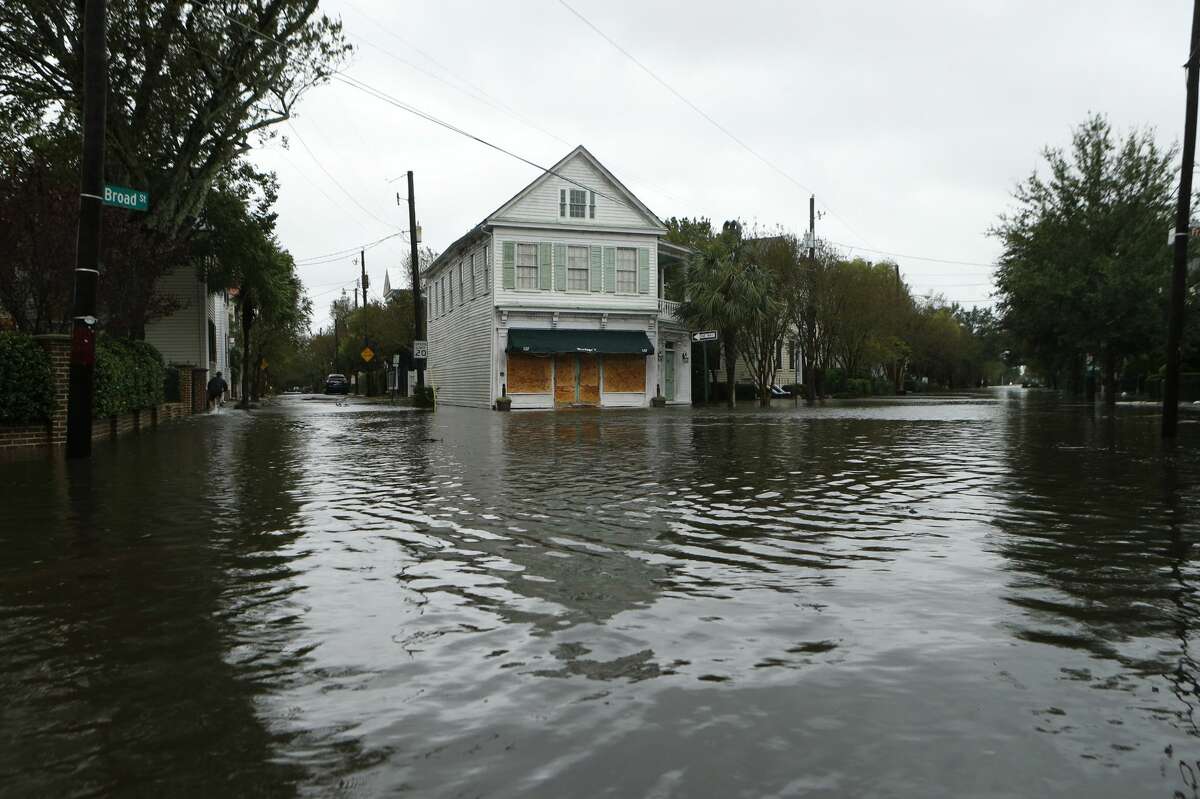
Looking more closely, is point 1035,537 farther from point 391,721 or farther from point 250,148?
point 250,148

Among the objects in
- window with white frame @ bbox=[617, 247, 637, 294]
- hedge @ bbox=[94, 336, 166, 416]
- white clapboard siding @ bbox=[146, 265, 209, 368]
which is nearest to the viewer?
Result: hedge @ bbox=[94, 336, 166, 416]

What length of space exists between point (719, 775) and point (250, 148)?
28459mm

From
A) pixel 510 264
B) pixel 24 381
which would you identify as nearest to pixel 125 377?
pixel 24 381

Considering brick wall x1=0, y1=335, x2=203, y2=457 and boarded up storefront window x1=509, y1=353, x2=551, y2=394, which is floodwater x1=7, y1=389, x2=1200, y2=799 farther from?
boarded up storefront window x1=509, y1=353, x2=551, y2=394

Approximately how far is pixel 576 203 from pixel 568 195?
1.61 feet

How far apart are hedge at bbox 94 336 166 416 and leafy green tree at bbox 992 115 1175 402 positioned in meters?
26.4

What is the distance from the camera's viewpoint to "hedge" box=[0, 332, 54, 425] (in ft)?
52.5

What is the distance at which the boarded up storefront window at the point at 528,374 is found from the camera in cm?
4116

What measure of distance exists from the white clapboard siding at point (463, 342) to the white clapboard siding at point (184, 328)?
36.7 feet

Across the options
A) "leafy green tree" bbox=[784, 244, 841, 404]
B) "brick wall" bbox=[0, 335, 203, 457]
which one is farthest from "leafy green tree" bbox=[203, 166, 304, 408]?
"leafy green tree" bbox=[784, 244, 841, 404]

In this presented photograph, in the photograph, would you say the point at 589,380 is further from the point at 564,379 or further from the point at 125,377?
the point at 125,377

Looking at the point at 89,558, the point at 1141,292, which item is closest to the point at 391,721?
the point at 89,558

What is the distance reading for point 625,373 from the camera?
142 ft

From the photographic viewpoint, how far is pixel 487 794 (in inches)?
122
